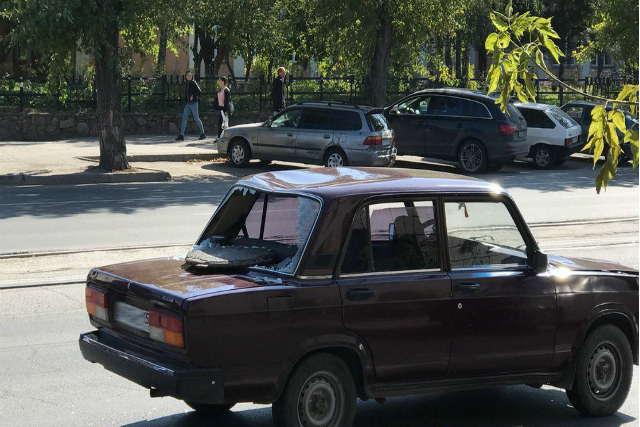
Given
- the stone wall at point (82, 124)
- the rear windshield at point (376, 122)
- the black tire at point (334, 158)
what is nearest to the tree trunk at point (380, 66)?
the rear windshield at point (376, 122)

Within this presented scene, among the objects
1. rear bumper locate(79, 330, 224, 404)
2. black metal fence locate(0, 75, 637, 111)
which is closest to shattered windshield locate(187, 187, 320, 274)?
rear bumper locate(79, 330, 224, 404)

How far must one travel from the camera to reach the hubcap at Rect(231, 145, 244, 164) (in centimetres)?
2423

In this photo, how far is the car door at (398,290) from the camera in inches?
225

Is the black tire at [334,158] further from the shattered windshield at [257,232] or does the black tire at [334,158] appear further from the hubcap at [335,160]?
the shattered windshield at [257,232]

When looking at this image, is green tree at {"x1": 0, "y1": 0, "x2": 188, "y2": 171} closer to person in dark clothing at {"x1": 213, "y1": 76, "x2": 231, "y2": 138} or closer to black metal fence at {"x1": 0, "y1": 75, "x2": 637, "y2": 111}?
person in dark clothing at {"x1": 213, "y1": 76, "x2": 231, "y2": 138}

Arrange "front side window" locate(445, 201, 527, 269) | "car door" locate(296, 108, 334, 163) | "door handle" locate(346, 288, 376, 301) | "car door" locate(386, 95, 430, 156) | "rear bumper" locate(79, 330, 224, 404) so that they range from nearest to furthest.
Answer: "rear bumper" locate(79, 330, 224, 404) < "door handle" locate(346, 288, 376, 301) < "front side window" locate(445, 201, 527, 269) < "car door" locate(296, 108, 334, 163) < "car door" locate(386, 95, 430, 156)

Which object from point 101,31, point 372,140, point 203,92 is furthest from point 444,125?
point 203,92

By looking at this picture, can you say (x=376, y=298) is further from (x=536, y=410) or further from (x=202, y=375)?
(x=536, y=410)

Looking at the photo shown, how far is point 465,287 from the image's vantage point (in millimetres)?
6047

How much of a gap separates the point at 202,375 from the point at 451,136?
19.8 m

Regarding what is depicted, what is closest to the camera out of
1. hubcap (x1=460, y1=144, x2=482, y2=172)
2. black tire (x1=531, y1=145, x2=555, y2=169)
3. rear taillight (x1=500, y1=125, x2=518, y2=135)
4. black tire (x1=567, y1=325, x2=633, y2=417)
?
black tire (x1=567, y1=325, x2=633, y2=417)

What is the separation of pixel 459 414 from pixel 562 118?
2086cm

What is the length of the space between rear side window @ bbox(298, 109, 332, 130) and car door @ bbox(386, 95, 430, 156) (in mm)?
2599

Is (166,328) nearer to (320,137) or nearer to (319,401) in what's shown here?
(319,401)
